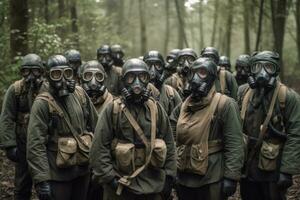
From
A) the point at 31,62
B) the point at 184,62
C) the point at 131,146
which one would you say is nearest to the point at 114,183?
the point at 131,146

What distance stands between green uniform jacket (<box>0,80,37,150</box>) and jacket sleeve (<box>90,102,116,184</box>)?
2528 mm

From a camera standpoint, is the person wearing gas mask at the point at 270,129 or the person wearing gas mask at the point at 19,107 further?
the person wearing gas mask at the point at 19,107

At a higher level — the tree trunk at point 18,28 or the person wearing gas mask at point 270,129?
the tree trunk at point 18,28

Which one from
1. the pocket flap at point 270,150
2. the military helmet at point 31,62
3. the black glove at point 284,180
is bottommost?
the black glove at point 284,180

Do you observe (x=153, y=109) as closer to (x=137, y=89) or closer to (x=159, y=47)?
(x=137, y=89)

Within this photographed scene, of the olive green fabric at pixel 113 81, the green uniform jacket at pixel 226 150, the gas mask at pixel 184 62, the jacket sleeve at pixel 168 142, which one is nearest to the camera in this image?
the jacket sleeve at pixel 168 142

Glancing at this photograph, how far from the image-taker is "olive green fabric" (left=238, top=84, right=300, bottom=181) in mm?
6441

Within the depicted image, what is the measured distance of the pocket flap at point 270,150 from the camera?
657 centimetres

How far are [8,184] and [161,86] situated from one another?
3.87m

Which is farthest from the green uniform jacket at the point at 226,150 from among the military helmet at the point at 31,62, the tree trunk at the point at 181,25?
the tree trunk at the point at 181,25

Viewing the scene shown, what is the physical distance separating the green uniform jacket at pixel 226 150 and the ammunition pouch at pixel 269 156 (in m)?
0.67

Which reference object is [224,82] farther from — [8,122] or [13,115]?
[8,122]

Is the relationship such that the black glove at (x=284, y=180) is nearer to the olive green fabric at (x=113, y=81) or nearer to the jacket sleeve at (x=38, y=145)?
the jacket sleeve at (x=38, y=145)

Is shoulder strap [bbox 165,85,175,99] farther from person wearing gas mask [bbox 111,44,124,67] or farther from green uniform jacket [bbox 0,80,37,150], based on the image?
person wearing gas mask [bbox 111,44,124,67]
